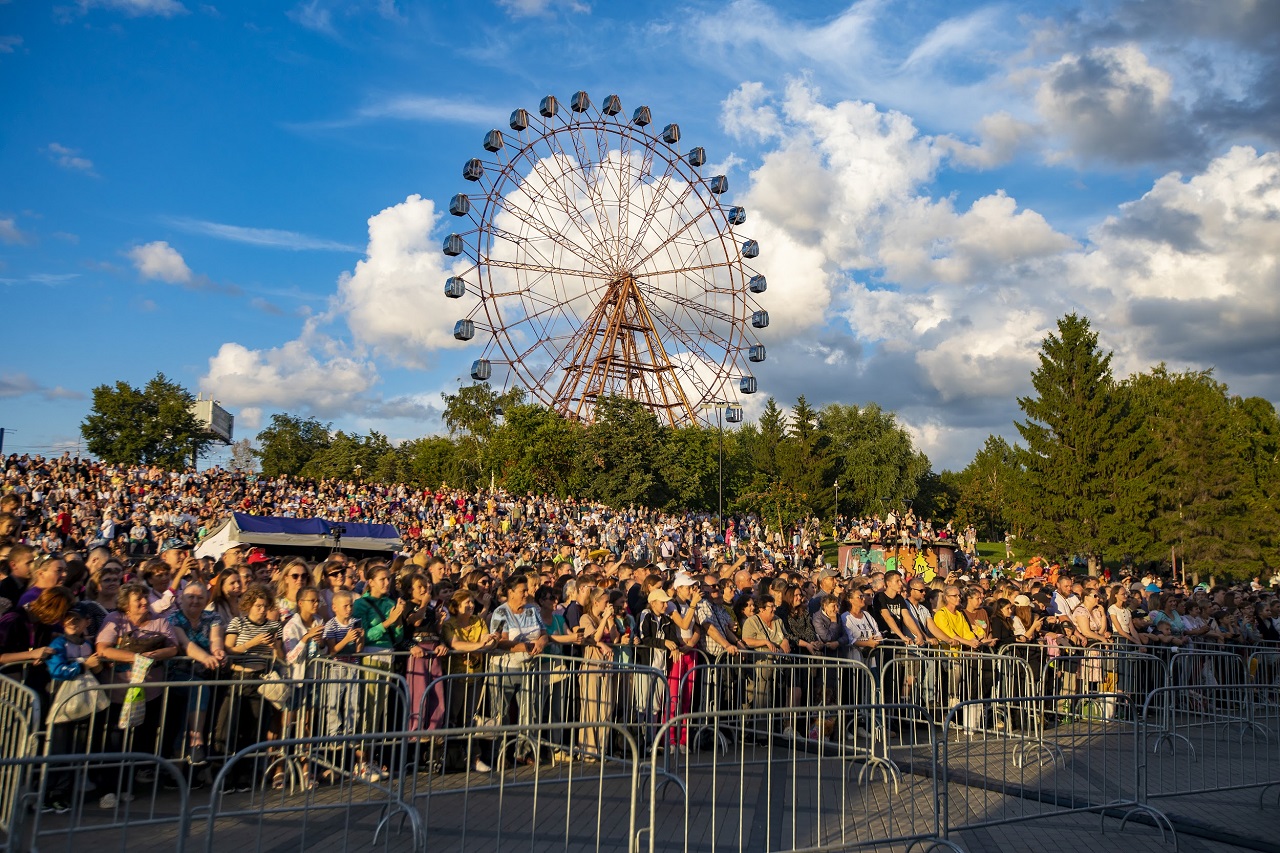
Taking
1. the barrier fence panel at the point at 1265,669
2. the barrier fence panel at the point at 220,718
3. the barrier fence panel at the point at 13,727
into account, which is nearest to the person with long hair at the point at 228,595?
the barrier fence panel at the point at 220,718

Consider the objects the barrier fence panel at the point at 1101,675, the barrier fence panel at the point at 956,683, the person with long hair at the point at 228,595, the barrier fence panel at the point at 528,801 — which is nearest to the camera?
the barrier fence panel at the point at 528,801

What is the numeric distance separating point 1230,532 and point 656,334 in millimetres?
30796

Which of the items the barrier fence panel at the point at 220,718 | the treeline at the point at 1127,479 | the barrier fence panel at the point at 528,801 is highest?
the treeline at the point at 1127,479

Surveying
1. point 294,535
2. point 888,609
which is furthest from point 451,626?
point 294,535

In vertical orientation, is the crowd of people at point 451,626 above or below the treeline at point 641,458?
below

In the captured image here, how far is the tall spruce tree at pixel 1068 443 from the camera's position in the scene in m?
45.8

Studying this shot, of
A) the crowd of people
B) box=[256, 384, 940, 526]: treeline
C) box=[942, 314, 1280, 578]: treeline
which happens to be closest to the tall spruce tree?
box=[942, 314, 1280, 578]: treeline

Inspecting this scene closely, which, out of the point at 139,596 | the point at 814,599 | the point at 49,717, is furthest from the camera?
the point at 814,599

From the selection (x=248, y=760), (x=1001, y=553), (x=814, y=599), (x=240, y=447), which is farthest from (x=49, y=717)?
(x=240, y=447)

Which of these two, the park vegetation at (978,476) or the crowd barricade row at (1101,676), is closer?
the crowd barricade row at (1101,676)

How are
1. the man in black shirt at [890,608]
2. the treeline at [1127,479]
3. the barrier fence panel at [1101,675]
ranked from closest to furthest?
1. the barrier fence panel at [1101,675]
2. the man in black shirt at [890,608]
3. the treeline at [1127,479]

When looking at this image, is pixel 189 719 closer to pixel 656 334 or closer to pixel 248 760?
pixel 248 760

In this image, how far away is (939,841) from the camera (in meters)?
4.75

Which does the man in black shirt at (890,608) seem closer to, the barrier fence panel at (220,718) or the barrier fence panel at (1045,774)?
the barrier fence panel at (1045,774)
